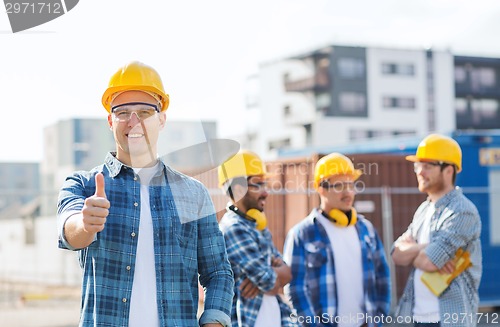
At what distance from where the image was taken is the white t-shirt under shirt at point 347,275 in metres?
5.40

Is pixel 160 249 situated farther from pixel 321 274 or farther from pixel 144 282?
pixel 321 274

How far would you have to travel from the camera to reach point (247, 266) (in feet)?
17.0

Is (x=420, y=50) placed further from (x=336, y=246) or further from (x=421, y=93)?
(x=336, y=246)

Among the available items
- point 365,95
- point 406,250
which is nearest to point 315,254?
point 406,250

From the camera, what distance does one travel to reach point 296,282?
550 cm

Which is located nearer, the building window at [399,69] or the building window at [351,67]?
the building window at [351,67]

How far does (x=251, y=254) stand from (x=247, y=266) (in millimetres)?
96

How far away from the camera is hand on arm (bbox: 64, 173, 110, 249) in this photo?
2.66 meters

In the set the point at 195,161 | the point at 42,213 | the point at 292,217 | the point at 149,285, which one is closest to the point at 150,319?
the point at 149,285

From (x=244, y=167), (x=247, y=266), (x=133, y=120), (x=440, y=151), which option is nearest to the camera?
(x=133, y=120)

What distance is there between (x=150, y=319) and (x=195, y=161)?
2.19ft

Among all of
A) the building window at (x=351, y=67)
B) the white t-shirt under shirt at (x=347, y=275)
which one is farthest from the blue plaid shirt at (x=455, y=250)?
the building window at (x=351, y=67)

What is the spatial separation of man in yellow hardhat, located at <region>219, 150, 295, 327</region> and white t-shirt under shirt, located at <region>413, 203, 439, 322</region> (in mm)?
907

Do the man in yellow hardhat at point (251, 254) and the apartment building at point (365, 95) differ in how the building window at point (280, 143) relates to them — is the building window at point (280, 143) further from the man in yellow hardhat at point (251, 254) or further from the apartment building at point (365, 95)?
the man in yellow hardhat at point (251, 254)
